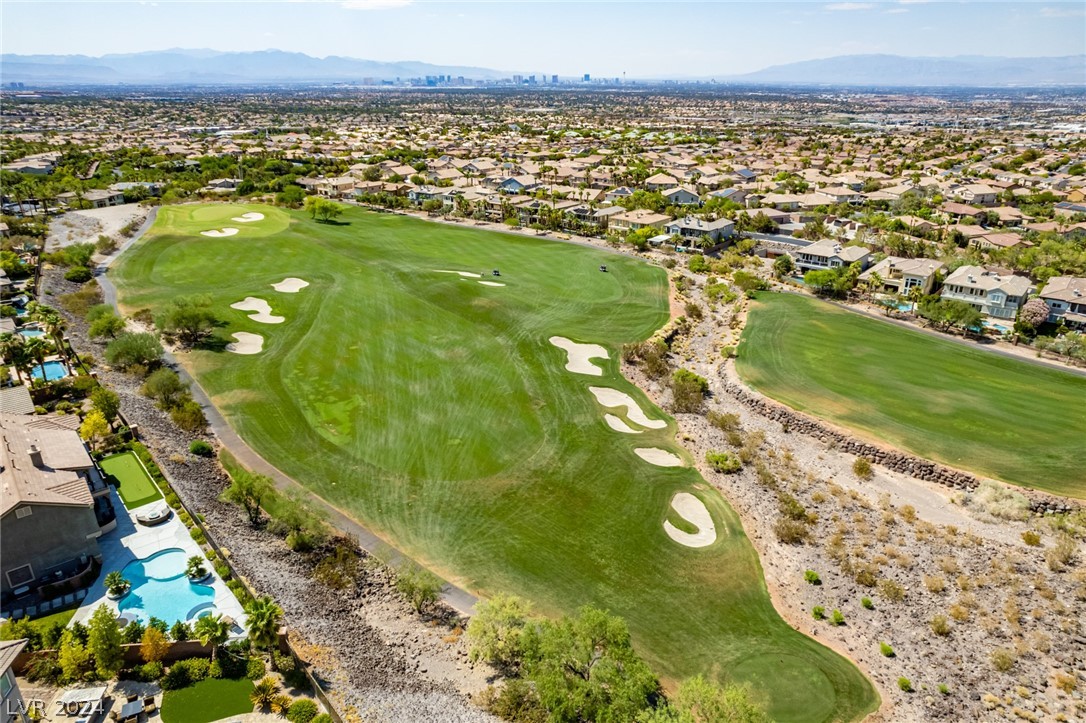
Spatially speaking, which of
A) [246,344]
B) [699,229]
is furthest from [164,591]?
[699,229]

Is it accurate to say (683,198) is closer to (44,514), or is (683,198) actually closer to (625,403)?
(625,403)

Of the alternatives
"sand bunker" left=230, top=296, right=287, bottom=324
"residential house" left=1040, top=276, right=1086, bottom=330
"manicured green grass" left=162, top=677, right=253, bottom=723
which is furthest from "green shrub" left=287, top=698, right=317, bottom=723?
"residential house" left=1040, top=276, right=1086, bottom=330

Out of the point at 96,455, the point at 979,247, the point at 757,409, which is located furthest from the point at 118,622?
the point at 979,247

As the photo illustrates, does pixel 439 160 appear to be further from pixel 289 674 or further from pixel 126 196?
pixel 289 674

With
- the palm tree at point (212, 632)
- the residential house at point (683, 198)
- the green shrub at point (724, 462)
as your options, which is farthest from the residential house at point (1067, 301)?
the palm tree at point (212, 632)

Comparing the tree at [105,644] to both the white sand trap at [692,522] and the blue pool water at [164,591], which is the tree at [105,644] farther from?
the white sand trap at [692,522]

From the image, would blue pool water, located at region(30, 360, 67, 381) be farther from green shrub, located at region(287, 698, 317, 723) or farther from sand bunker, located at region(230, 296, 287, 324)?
green shrub, located at region(287, 698, 317, 723)
